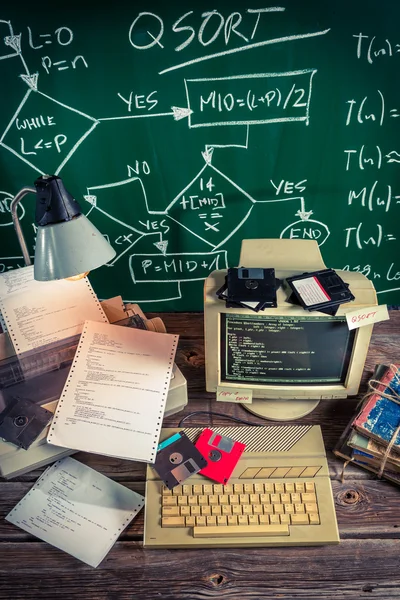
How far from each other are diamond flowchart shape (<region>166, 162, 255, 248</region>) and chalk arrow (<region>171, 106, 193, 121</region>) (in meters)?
0.22

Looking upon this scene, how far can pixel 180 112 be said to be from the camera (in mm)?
1892

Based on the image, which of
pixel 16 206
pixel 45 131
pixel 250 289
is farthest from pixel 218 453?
pixel 45 131

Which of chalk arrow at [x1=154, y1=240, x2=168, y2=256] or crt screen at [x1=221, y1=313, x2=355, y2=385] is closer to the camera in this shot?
crt screen at [x1=221, y1=313, x2=355, y2=385]

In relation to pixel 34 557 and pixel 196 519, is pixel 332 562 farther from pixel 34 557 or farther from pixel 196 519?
pixel 34 557

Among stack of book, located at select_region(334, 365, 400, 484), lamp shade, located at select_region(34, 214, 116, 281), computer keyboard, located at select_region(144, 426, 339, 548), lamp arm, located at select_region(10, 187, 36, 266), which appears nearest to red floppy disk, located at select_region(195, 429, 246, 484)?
computer keyboard, located at select_region(144, 426, 339, 548)

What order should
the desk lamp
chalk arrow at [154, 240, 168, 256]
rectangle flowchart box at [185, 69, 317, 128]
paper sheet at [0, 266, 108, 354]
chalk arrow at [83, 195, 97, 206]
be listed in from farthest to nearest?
1. chalk arrow at [154, 240, 168, 256]
2. chalk arrow at [83, 195, 97, 206]
3. rectangle flowchart box at [185, 69, 317, 128]
4. paper sheet at [0, 266, 108, 354]
5. the desk lamp

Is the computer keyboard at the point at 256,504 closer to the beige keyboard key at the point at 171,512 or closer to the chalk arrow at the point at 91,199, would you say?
the beige keyboard key at the point at 171,512

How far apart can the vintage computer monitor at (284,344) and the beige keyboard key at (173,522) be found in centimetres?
33

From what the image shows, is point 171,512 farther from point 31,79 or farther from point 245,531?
point 31,79

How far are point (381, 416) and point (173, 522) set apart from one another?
550mm

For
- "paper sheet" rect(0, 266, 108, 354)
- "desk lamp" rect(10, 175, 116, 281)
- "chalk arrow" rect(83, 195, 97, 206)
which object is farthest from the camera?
"chalk arrow" rect(83, 195, 97, 206)

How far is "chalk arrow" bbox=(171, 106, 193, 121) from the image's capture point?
6.18 ft

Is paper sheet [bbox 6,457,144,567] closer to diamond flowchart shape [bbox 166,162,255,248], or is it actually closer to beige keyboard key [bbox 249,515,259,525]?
beige keyboard key [bbox 249,515,259,525]

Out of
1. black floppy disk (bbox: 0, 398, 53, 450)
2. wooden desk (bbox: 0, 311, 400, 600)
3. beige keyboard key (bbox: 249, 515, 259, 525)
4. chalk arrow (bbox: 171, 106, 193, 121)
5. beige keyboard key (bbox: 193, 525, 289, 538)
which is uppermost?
chalk arrow (bbox: 171, 106, 193, 121)
